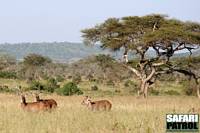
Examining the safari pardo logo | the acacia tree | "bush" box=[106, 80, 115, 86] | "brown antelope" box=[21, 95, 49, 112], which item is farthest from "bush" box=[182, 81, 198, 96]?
the safari pardo logo

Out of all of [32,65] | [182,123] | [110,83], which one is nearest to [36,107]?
[182,123]

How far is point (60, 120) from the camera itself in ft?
35.4

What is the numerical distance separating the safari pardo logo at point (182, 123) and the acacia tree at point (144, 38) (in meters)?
20.2

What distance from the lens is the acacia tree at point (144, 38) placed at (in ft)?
96.5

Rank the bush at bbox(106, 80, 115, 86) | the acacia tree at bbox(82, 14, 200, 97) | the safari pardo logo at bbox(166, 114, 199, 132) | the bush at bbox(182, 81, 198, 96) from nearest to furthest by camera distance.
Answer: the safari pardo logo at bbox(166, 114, 199, 132) < the acacia tree at bbox(82, 14, 200, 97) < the bush at bbox(182, 81, 198, 96) < the bush at bbox(106, 80, 115, 86)

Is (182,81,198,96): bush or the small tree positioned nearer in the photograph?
(182,81,198,96): bush

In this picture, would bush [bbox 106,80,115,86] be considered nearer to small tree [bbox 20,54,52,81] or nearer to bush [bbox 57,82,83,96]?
small tree [bbox 20,54,52,81]

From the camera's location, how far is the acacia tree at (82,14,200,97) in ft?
96.5

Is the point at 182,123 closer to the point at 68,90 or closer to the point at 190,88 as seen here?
the point at 68,90

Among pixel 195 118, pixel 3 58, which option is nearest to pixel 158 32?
pixel 195 118

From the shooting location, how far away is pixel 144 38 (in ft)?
93.7

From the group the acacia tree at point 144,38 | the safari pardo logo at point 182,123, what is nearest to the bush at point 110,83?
the acacia tree at point 144,38

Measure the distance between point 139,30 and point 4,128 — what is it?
21877 millimetres

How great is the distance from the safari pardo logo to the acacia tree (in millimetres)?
20159
